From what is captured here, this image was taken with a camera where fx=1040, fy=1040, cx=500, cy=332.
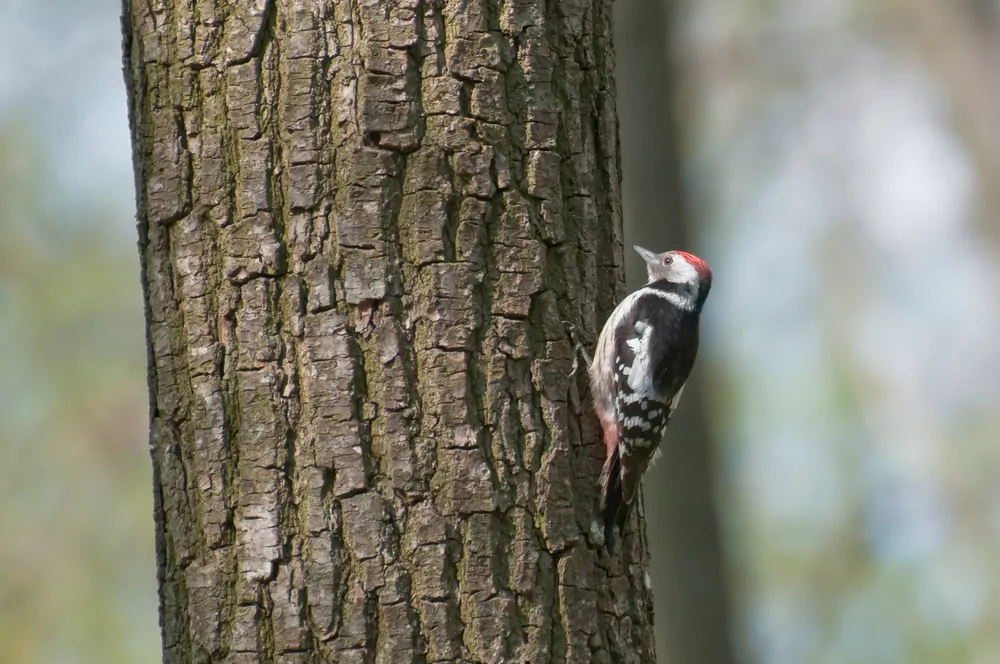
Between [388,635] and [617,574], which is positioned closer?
[388,635]

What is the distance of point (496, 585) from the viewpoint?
2.28 m

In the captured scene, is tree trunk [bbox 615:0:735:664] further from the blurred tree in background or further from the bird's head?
the blurred tree in background

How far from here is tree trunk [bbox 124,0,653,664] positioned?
88.7 inches

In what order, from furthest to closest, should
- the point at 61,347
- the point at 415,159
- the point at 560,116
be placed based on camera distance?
1. the point at 61,347
2. the point at 560,116
3. the point at 415,159

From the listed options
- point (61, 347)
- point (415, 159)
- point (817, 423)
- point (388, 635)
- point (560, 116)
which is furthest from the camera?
point (817, 423)

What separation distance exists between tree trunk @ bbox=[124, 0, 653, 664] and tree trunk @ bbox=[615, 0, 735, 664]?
A: 6.72ft

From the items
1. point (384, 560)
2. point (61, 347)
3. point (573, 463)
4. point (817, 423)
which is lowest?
point (384, 560)

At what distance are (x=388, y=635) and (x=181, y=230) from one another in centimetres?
104

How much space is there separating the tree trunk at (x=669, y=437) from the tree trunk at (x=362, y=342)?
2.05 metres

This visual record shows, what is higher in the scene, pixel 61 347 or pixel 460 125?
pixel 61 347

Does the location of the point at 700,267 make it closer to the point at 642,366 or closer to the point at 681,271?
the point at 681,271

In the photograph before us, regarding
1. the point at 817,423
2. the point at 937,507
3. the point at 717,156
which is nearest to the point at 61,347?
the point at 717,156

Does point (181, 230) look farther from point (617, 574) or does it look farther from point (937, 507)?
point (937, 507)

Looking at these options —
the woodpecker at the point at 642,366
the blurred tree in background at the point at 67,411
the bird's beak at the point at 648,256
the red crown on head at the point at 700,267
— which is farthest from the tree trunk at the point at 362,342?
the blurred tree in background at the point at 67,411
